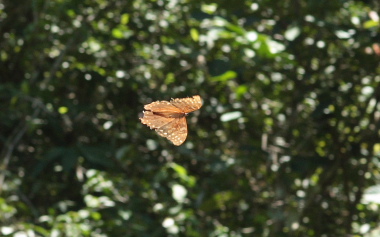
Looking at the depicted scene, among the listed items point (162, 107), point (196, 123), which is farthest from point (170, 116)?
point (196, 123)

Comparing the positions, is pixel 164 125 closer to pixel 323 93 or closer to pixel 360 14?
pixel 323 93

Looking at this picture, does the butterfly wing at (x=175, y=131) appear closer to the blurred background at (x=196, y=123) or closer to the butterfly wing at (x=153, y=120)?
the butterfly wing at (x=153, y=120)

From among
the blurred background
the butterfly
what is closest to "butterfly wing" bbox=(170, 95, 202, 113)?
the butterfly

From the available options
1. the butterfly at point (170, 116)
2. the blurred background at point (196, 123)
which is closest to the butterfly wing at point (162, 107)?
the butterfly at point (170, 116)

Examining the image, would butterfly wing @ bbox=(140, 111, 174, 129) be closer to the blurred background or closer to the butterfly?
the butterfly

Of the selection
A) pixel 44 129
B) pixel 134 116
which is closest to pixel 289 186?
pixel 134 116

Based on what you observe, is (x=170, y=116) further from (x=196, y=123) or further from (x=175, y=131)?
(x=196, y=123)

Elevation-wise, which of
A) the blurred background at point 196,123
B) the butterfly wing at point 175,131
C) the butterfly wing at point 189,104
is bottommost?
the blurred background at point 196,123
